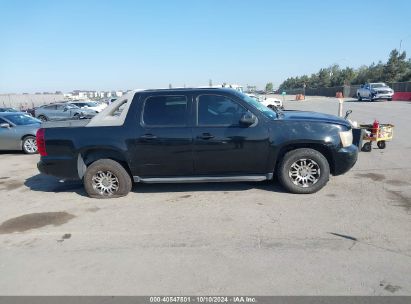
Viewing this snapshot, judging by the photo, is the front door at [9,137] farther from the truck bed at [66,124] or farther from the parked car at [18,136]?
the truck bed at [66,124]

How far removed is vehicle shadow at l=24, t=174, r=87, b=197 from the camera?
6858mm

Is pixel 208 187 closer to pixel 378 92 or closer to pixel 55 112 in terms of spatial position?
pixel 55 112

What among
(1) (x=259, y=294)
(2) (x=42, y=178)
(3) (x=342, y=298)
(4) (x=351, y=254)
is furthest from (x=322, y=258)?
(2) (x=42, y=178)

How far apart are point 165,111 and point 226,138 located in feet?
3.68

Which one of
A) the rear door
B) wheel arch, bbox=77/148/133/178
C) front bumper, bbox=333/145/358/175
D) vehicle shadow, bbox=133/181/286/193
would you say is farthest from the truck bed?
front bumper, bbox=333/145/358/175

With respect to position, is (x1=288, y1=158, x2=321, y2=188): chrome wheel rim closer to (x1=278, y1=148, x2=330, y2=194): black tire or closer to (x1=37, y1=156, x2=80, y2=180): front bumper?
(x1=278, y1=148, x2=330, y2=194): black tire

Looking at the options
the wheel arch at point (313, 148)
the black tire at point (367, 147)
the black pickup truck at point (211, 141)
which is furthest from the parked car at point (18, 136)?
the black tire at point (367, 147)

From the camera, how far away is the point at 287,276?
11.2 feet

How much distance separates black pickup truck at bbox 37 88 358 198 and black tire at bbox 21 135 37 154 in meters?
6.60

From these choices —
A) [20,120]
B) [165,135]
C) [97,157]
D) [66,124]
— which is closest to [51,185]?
[66,124]

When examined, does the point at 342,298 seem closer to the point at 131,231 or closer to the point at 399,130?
the point at 131,231

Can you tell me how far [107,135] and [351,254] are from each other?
163 inches

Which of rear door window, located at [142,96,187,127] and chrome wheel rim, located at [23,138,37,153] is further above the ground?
rear door window, located at [142,96,187,127]

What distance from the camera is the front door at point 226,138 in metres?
5.68
